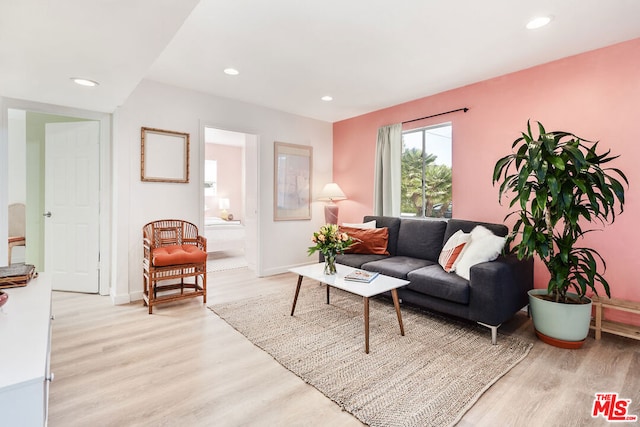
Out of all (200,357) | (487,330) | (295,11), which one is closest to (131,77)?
(295,11)

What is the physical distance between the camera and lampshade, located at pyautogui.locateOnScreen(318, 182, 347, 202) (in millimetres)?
4844

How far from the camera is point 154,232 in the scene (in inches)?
136

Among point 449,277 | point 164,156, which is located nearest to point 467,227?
point 449,277

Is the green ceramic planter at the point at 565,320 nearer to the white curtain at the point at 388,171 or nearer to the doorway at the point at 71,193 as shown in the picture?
the white curtain at the point at 388,171

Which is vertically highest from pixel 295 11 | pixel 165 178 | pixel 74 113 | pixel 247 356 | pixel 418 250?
pixel 295 11

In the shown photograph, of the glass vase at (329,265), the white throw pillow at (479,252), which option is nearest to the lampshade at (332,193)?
the glass vase at (329,265)

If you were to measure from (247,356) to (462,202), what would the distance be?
2905mm

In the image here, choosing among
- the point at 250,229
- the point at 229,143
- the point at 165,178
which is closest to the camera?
the point at 165,178

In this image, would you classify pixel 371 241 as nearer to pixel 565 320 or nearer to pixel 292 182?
pixel 292 182

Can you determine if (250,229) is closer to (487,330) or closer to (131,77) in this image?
(131,77)

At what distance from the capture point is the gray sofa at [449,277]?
242cm

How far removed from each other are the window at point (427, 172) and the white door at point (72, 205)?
3.88 m

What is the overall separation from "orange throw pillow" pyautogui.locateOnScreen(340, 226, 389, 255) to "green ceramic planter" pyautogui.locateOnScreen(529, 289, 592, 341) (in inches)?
67.6

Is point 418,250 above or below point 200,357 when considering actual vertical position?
above
